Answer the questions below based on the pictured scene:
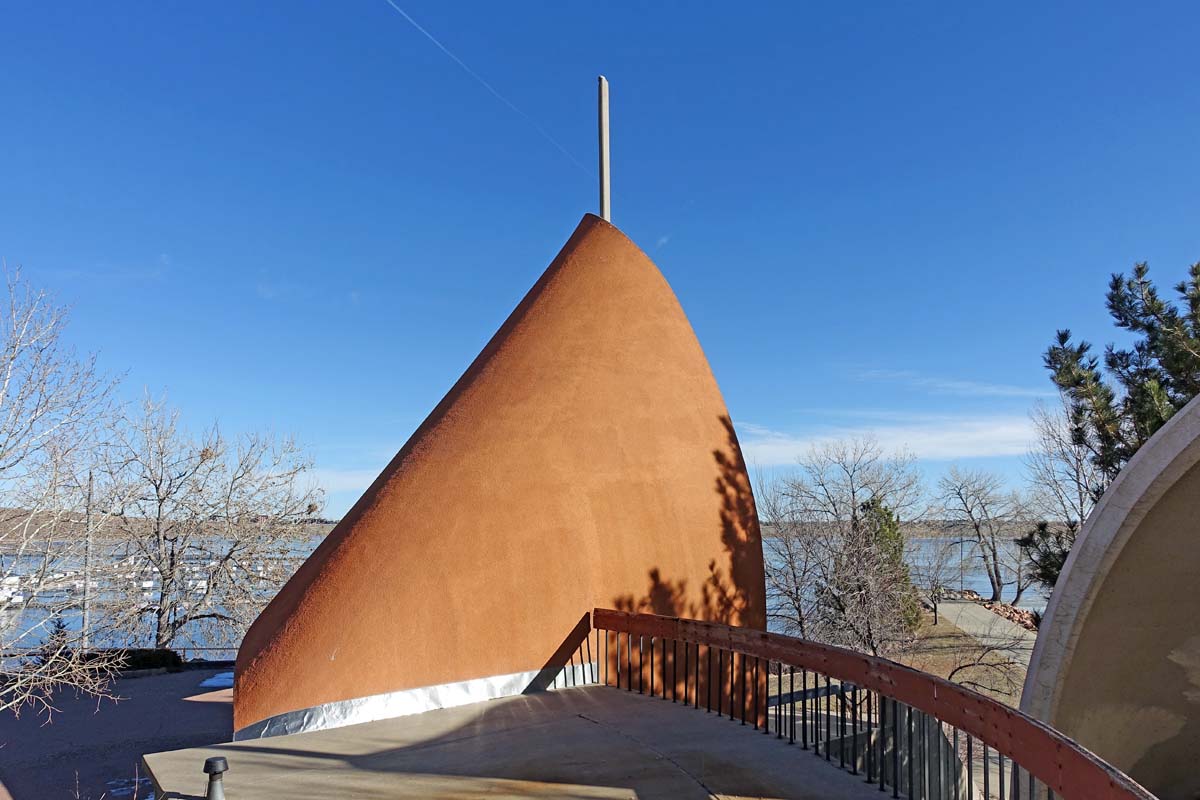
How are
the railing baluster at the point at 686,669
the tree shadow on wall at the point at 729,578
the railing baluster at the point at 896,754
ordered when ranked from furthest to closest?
the tree shadow on wall at the point at 729,578 < the railing baluster at the point at 686,669 < the railing baluster at the point at 896,754

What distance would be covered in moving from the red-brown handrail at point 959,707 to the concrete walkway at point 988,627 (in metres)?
20.0

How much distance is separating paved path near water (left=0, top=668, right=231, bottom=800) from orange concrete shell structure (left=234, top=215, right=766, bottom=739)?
2.17m

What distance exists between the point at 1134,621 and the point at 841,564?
1192 cm

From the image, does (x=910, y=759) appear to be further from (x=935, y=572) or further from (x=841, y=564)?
(x=935, y=572)

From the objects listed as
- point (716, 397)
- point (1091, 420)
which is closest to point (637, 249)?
point (716, 397)

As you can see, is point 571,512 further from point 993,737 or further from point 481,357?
point 993,737

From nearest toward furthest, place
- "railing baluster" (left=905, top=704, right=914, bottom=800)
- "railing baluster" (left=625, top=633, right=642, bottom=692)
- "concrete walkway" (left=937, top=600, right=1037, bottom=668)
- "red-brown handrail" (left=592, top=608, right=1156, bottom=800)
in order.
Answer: "red-brown handrail" (left=592, top=608, right=1156, bottom=800)
"railing baluster" (left=905, top=704, right=914, bottom=800)
"railing baluster" (left=625, top=633, right=642, bottom=692)
"concrete walkway" (left=937, top=600, right=1037, bottom=668)

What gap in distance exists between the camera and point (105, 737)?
7.96 meters

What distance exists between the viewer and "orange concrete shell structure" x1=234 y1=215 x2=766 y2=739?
215 inches

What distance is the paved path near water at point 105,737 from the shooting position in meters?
6.42

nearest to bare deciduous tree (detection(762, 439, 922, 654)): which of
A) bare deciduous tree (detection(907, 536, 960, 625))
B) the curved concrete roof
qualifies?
bare deciduous tree (detection(907, 536, 960, 625))

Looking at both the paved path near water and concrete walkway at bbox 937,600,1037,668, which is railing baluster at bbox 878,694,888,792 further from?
concrete walkway at bbox 937,600,1037,668

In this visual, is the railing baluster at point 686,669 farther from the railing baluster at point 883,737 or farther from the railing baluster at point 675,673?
the railing baluster at point 883,737

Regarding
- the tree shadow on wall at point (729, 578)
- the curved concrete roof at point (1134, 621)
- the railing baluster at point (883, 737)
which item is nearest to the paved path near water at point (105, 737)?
the tree shadow on wall at point (729, 578)
